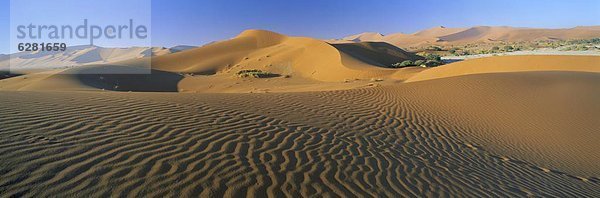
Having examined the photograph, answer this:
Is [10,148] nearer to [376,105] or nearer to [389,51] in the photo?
[376,105]

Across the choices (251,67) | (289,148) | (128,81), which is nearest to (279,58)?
(251,67)

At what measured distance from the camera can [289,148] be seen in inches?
201

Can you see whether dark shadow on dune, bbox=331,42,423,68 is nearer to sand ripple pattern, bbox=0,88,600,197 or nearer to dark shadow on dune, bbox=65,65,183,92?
dark shadow on dune, bbox=65,65,183,92

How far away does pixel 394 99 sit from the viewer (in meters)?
11.3

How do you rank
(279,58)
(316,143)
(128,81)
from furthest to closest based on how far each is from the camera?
Result: (279,58), (128,81), (316,143)

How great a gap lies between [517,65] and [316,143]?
1647 cm

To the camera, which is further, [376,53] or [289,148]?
[376,53]

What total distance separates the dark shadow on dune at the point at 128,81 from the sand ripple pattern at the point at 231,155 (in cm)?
1479

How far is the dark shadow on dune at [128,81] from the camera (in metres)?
21.6

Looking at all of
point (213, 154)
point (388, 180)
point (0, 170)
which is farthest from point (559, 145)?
point (0, 170)

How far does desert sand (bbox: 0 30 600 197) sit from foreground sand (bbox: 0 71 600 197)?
22 millimetres

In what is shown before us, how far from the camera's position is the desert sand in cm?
364

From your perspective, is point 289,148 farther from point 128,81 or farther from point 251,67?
point 251,67

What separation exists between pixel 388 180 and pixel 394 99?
7206 mm
